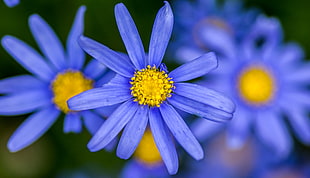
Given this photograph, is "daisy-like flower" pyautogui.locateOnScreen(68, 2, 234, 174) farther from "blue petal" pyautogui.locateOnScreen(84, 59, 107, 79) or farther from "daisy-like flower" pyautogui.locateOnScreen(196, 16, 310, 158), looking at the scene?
"daisy-like flower" pyautogui.locateOnScreen(196, 16, 310, 158)

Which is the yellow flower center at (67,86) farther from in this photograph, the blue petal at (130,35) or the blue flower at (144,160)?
the blue flower at (144,160)

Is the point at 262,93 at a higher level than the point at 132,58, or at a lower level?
lower

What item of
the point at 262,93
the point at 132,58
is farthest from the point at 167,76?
the point at 262,93

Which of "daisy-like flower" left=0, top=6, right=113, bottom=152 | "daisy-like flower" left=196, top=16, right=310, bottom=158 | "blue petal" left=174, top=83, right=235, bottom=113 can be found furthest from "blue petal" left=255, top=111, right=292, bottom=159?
"daisy-like flower" left=0, top=6, right=113, bottom=152

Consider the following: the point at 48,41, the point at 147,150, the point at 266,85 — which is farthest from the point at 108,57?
the point at 266,85

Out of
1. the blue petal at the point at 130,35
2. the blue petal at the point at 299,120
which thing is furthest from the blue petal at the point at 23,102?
the blue petal at the point at 299,120

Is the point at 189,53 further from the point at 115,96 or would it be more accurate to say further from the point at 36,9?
the point at 36,9
